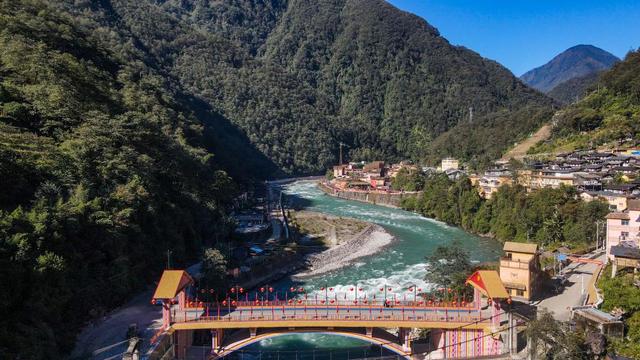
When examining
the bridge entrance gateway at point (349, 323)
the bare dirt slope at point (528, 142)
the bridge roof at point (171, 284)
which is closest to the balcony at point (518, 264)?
the bridge entrance gateway at point (349, 323)

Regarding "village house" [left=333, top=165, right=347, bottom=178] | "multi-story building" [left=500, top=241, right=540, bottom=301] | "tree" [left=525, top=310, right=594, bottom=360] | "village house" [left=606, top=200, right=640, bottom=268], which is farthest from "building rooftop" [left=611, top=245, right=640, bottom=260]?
"village house" [left=333, top=165, right=347, bottom=178]

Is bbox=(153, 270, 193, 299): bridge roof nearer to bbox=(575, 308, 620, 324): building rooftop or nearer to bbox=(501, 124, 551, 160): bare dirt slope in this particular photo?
bbox=(575, 308, 620, 324): building rooftop

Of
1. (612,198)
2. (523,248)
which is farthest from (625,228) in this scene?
(612,198)

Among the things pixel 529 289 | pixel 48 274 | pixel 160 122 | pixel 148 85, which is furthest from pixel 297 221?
pixel 48 274

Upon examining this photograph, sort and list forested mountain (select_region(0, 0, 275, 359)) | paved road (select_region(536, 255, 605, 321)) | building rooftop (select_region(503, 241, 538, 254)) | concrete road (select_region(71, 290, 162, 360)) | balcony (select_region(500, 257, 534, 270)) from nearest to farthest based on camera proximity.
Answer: forested mountain (select_region(0, 0, 275, 359)), concrete road (select_region(71, 290, 162, 360)), paved road (select_region(536, 255, 605, 321)), balcony (select_region(500, 257, 534, 270)), building rooftop (select_region(503, 241, 538, 254))

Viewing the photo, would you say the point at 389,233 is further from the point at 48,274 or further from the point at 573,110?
the point at 573,110
